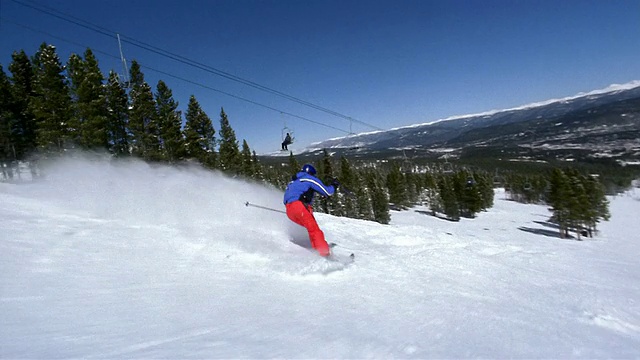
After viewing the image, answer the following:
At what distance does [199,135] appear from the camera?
43.5 m

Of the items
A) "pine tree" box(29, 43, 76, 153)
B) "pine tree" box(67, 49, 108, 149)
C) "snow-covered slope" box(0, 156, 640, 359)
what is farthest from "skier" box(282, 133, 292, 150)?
"pine tree" box(29, 43, 76, 153)

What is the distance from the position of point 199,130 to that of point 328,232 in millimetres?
38473

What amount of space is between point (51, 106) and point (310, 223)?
1400 inches

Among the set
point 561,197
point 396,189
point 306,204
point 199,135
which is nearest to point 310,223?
point 306,204

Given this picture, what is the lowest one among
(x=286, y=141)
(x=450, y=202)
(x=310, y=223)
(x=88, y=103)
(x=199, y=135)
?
(x=450, y=202)

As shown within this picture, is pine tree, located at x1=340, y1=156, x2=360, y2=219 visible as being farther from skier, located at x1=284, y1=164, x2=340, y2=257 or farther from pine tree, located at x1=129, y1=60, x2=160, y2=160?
skier, located at x1=284, y1=164, x2=340, y2=257

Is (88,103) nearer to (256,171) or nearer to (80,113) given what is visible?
(80,113)

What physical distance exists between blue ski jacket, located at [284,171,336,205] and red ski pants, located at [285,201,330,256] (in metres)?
0.17

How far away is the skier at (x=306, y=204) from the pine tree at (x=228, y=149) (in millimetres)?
41650

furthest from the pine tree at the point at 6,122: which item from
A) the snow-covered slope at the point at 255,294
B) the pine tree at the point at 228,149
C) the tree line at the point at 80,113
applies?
the snow-covered slope at the point at 255,294

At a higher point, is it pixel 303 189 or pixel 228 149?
pixel 228 149

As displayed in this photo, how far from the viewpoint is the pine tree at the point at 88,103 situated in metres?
30.3

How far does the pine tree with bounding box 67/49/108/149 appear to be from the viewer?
99.3 ft

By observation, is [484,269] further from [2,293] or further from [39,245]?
[39,245]
